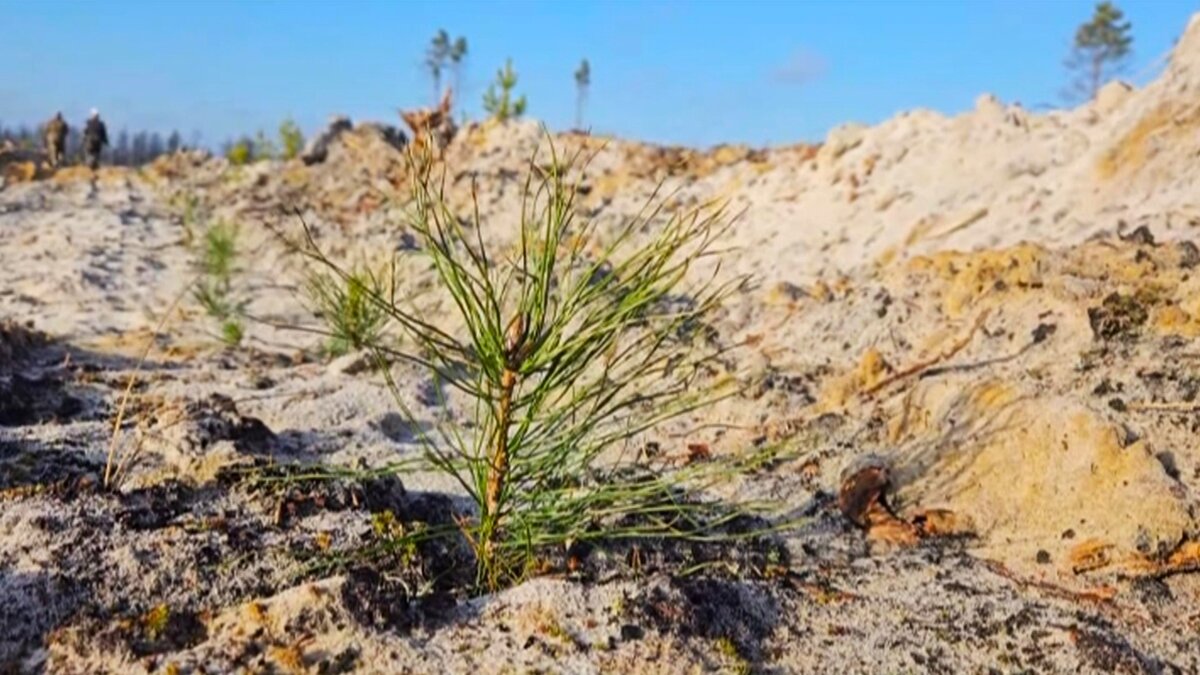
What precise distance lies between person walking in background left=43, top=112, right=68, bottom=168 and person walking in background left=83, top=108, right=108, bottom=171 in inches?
16.0

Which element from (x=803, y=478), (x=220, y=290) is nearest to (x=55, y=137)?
(x=220, y=290)

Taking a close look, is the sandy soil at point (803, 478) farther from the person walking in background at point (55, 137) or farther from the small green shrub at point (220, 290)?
the person walking in background at point (55, 137)

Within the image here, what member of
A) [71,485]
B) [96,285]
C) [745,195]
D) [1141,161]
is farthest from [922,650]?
[96,285]

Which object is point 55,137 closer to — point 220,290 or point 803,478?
point 220,290

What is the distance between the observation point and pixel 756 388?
14.2ft

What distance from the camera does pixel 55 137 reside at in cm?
1806

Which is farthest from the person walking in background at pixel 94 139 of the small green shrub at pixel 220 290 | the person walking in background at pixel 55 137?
the small green shrub at pixel 220 290

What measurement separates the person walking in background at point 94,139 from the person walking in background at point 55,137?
1.34ft

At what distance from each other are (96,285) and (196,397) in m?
5.07

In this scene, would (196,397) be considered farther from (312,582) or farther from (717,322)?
(717,322)

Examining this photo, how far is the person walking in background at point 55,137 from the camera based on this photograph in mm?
18047

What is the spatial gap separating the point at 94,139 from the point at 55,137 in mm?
642

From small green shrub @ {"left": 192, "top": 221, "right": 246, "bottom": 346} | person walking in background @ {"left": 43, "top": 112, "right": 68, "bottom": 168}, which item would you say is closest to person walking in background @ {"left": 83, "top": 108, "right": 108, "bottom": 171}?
person walking in background @ {"left": 43, "top": 112, "right": 68, "bottom": 168}

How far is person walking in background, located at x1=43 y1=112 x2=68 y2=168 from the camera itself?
1805cm
